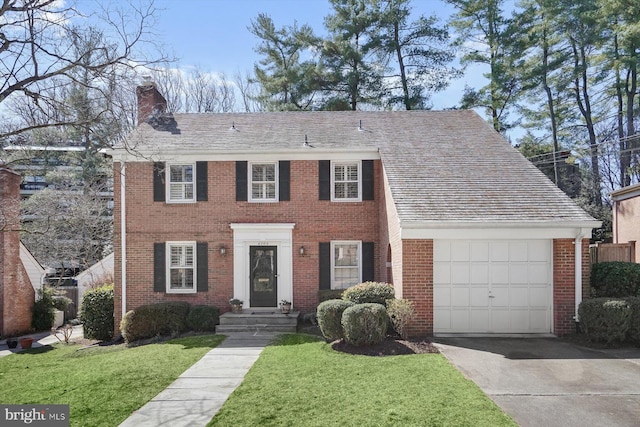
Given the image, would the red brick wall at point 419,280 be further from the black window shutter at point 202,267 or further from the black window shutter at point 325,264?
the black window shutter at point 202,267

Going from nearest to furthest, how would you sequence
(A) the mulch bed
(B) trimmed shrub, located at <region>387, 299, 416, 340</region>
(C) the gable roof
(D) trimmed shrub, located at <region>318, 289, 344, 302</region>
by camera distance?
(A) the mulch bed, (B) trimmed shrub, located at <region>387, 299, 416, 340</region>, (C) the gable roof, (D) trimmed shrub, located at <region>318, 289, 344, 302</region>

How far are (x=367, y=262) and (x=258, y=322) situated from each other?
3.71 metres

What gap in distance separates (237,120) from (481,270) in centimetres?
1015

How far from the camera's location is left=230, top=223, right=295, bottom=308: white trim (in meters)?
13.3

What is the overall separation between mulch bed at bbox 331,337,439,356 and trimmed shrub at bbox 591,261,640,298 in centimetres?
465

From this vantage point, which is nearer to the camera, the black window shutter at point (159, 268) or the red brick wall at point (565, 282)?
the red brick wall at point (565, 282)

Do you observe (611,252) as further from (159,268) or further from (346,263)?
(159,268)

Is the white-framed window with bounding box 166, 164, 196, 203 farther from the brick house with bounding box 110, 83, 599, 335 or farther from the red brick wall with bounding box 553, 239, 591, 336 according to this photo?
the red brick wall with bounding box 553, 239, 591, 336

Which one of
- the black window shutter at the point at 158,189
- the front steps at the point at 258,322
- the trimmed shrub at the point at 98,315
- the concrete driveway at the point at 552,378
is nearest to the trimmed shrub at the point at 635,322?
the concrete driveway at the point at 552,378

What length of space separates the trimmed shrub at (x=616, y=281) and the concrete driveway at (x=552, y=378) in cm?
176

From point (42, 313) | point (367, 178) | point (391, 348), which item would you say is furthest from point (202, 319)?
point (42, 313)

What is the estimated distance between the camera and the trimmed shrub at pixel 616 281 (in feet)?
33.7

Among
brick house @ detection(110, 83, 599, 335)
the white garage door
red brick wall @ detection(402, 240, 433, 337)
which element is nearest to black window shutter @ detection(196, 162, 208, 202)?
brick house @ detection(110, 83, 599, 335)

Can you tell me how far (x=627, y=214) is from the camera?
17203 mm
